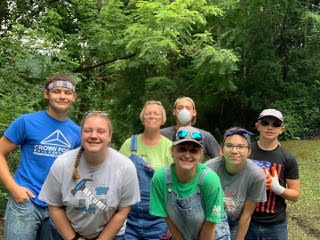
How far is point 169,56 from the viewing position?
1150 centimetres

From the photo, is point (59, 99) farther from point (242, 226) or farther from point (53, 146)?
point (242, 226)

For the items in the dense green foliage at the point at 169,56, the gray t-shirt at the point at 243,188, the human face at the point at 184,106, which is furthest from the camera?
the dense green foliage at the point at 169,56

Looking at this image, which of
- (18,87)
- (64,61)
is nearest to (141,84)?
(64,61)

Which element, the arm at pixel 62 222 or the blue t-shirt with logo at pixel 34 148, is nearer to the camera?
the arm at pixel 62 222

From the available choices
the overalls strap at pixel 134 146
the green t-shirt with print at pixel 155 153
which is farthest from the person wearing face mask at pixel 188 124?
the overalls strap at pixel 134 146

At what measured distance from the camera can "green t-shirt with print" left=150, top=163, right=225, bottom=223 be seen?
286 centimetres

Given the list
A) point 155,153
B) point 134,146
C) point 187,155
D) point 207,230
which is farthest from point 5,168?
point 207,230

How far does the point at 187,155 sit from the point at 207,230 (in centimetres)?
56

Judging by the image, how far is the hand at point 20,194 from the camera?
121 inches

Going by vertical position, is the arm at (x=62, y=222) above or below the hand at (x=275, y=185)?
below

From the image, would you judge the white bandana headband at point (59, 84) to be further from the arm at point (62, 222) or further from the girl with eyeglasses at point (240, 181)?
the girl with eyeglasses at point (240, 181)

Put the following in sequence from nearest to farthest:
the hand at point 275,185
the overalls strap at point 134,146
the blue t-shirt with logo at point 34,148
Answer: the blue t-shirt with logo at point 34,148 < the hand at point 275,185 < the overalls strap at point 134,146

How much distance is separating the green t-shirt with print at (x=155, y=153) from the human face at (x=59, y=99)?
73cm

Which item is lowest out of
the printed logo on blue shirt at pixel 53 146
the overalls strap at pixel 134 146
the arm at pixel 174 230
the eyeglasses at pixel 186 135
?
the arm at pixel 174 230
